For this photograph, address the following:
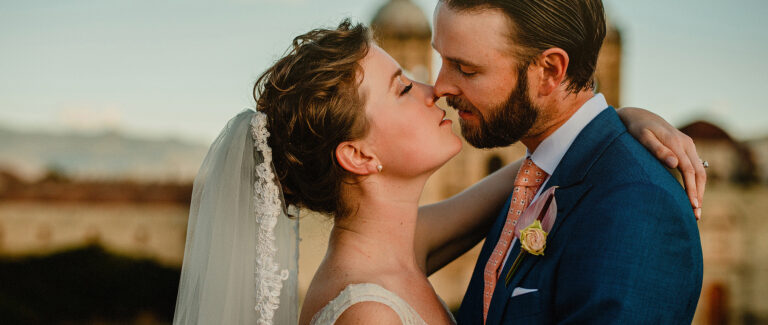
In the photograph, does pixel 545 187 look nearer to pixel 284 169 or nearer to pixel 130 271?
pixel 284 169

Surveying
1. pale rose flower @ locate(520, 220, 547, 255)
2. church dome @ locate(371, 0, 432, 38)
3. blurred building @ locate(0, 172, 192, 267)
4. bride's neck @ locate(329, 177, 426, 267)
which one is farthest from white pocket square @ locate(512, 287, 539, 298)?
blurred building @ locate(0, 172, 192, 267)

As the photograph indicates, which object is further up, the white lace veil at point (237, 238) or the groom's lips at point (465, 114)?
the groom's lips at point (465, 114)

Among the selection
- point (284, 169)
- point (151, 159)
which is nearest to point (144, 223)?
point (151, 159)

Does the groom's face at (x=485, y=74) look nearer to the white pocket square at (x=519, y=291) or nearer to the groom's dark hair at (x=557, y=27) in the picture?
the groom's dark hair at (x=557, y=27)

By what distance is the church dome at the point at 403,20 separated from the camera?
23234 millimetres

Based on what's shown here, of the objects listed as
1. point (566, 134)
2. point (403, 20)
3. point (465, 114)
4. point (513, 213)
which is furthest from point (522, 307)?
point (403, 20)

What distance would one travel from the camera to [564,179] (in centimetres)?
245

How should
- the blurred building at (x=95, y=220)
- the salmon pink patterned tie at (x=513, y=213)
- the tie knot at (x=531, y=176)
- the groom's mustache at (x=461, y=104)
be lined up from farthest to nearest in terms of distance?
the blurred building at (x=95, y=220) < the groom's mustache at (x=461, y=104) < the tie knot at (x=531, y=176) < the salmon pink patterned tie at (x=513, y=213)

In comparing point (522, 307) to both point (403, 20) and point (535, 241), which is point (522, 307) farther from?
point (403, 20)

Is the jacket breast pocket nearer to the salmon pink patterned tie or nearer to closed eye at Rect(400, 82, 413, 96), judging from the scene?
the salmon pink patterned tie

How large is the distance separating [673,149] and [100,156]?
27.1 metres

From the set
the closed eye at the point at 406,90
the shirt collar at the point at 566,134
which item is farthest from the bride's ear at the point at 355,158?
the shirt collar at the point at 566,134

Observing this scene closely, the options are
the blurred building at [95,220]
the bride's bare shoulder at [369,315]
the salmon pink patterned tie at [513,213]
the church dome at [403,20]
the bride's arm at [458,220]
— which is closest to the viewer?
the bride's bare shoulder at [369,315]

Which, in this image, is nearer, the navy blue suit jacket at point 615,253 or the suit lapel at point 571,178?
the navy blue suit jacket at point 615,253
